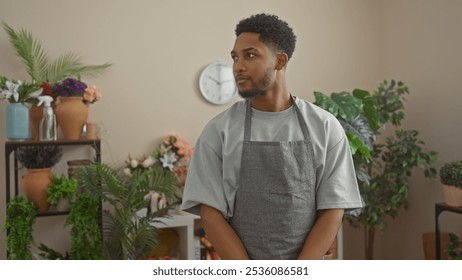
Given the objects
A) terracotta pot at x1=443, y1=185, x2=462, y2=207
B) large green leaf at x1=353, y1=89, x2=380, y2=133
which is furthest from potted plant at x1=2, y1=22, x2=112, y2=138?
terracotta pot at x1=443, y1=185, x2=462, y2=207

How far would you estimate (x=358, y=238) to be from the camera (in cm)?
340

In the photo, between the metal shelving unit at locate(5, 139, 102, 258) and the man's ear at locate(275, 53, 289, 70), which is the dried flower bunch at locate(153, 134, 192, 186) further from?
the man's ear at locate(275, 53, 289, 70)

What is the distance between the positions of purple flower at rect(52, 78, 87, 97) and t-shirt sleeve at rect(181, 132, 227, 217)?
1503 millimetres

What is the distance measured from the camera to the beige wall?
267 centimetres

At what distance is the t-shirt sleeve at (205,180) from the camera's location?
1182 mm

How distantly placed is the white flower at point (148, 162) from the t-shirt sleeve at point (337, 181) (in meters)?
1.69

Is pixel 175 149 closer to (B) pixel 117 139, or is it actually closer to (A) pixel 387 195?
(B) pixel 117 139

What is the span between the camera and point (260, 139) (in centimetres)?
119
